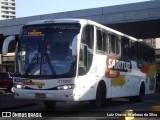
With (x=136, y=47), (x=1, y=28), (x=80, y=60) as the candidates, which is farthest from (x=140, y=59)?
(x=1, y=28)

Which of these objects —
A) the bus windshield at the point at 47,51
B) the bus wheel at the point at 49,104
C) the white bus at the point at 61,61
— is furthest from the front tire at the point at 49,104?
the bus windshield at the point at 47,51

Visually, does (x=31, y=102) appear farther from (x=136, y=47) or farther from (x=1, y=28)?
(x=1, y=28)

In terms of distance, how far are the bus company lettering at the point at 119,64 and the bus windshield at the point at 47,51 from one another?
12.5 feet

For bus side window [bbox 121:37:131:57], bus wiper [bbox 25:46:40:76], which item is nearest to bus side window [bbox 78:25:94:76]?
bus wiper [bbox 25:46:40:76]

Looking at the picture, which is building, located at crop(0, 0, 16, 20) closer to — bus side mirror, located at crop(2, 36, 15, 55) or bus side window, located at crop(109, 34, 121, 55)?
bus side window, located at crop(109, 34, 121, 55)

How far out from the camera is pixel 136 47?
77.2 feet

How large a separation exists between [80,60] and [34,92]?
1897 millimetres

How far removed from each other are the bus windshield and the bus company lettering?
3.80 m

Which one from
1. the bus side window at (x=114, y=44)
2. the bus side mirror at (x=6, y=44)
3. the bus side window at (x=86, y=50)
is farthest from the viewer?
the bus side window at (x=114, y=44)

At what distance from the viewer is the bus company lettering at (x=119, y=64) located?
60.4ft

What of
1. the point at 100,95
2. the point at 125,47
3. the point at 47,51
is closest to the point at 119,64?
the point at 125,47

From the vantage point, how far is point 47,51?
1476 centimetres

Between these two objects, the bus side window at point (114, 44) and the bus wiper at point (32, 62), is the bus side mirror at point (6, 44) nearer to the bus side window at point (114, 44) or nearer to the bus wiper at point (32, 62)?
the bus wiper at point (32, 62)

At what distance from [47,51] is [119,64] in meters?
5.97
